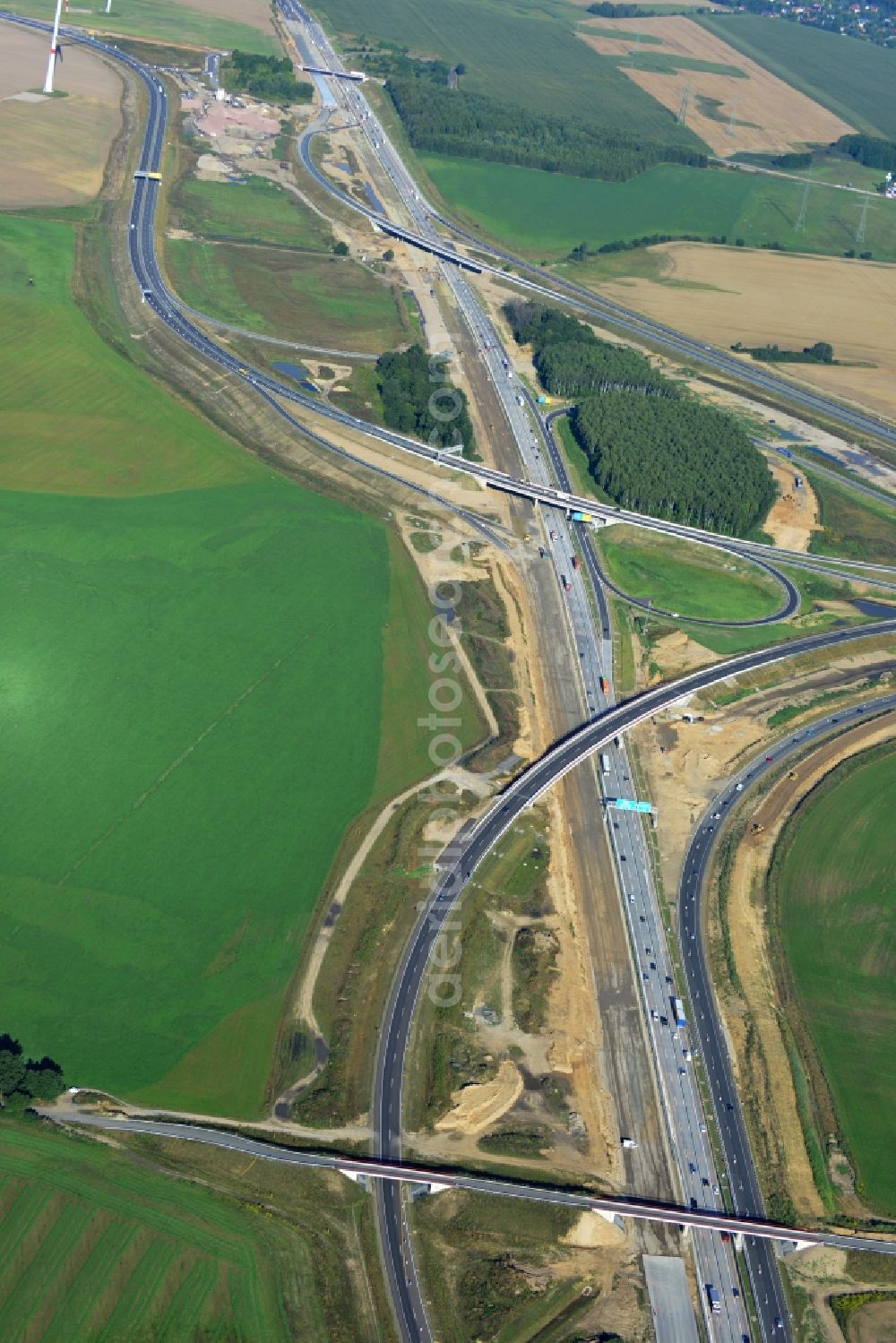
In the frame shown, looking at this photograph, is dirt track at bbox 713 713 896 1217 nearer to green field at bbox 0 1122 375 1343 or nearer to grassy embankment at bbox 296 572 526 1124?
grassy embankment at bbox 296 572 526 1124

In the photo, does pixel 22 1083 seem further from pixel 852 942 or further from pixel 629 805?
pixel 852 942

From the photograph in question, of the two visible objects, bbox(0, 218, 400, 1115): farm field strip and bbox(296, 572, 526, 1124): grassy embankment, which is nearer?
bbox(296, 572, 526, 1124): grassy embankment

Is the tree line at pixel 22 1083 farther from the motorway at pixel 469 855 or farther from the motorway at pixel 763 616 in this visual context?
the motorway at pixel 763 616

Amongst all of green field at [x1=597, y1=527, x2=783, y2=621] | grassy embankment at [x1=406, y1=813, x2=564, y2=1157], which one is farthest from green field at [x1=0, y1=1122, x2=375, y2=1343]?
green field at [x1=597, y1=527, x2=783, y2=621]

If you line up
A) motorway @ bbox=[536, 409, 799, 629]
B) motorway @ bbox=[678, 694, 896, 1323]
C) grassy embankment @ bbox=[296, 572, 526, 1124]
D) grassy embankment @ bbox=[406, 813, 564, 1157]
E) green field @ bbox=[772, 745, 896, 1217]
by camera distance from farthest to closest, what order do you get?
motorway @ bbox=[536, 409, 799, 629] → green field @ bbox=[772, 745, 896, 1217] → grassy embankment @ bbox=[296, 572, 526, 1124] → grassy embankment @ bbox=[406, 813, 564, 1157] → motorway @ bbox=[678, 694, 896, 1323]

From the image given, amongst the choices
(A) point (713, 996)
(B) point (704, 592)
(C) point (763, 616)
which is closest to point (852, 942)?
(A) point (713, 996)

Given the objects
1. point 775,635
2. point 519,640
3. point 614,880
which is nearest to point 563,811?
point 614,880
